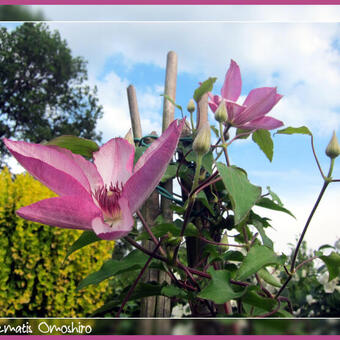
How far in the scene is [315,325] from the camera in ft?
1.44

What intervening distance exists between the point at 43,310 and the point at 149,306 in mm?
1408

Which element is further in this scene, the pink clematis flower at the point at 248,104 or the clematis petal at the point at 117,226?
the pink clematis flower at the point at 248,104

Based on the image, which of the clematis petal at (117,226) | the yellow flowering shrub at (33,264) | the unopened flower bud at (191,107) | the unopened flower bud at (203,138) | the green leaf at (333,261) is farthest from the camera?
the yellow flowering shrub at (33,264)

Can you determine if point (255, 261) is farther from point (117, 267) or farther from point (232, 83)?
point (232, 83)

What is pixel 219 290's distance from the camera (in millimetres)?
433

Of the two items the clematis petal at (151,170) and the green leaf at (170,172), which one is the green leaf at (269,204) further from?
the clematis petal at (151,170)

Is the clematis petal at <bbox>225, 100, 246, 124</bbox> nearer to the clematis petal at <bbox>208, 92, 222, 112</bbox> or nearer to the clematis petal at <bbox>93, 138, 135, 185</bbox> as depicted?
the clematis petal at <bbox>208, 92, 222, 112</bbox>

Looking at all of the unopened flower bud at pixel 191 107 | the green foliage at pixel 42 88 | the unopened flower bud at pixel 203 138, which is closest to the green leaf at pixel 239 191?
the unopened flower bud at pixel 203 138

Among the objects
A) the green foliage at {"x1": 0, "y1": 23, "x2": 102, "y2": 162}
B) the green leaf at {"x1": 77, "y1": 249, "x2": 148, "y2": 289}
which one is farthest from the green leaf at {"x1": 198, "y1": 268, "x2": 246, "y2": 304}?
the green foliage at {"x1": 0, "y1": 23, "x2": 102, "y2": 162}

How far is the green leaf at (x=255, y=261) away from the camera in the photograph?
45 cm

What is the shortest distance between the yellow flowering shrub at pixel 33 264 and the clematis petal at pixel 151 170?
64.7 inches

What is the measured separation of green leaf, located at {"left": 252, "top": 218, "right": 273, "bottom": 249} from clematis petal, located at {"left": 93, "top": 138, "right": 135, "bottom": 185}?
28 centimetres

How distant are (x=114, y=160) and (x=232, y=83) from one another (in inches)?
11.9

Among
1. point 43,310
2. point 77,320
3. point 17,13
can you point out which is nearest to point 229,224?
point 77,320
